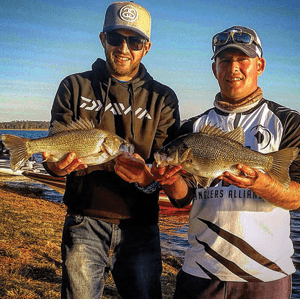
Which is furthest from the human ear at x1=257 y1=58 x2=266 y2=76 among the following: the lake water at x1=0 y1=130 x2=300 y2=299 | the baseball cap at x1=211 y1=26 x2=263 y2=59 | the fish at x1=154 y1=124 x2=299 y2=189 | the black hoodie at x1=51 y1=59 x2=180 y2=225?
the lake water at x1=0 y1=130 x2=300 y2=299

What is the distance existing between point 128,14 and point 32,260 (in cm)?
500

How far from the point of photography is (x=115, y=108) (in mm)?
3947

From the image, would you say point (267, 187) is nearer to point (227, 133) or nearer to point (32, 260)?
point (227, 133)

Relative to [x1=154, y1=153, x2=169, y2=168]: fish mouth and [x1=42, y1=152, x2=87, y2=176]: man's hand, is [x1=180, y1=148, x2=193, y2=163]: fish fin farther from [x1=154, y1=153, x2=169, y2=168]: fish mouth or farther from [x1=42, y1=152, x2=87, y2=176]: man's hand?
[x1=42, y1=152, x2=87, y2=176]: man's hand

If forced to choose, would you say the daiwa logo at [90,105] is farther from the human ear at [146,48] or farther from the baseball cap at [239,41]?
the baseball cap at [239,41]

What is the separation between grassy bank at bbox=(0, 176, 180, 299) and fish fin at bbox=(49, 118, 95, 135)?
2818 millimetres

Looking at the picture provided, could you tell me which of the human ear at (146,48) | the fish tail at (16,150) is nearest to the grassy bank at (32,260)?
the fish tail at (16,150)

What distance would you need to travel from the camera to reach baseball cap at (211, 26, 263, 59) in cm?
343

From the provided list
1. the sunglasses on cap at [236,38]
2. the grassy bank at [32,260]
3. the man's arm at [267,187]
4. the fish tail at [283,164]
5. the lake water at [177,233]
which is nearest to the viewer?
the man's arm at [267,187]

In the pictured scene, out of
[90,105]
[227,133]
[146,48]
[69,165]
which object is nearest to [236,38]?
[227,133]

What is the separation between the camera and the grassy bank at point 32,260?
5.52 meters

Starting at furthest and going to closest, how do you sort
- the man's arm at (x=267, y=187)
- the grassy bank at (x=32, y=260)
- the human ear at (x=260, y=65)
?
the grassy bank at (x=32, y=260), the human ear at (x=260, y=65), the man's arm at (x=267, y=187)

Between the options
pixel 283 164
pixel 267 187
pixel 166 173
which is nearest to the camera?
pixel 267 187

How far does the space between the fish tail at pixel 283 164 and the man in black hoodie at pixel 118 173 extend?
Result: 1144mm
